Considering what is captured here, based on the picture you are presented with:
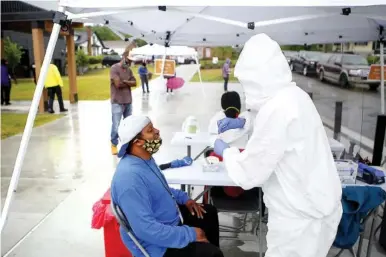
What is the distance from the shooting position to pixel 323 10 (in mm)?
3182

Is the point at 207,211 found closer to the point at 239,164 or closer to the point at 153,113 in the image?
the point at 239,164

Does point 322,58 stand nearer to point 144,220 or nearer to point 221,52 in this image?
point 221,52

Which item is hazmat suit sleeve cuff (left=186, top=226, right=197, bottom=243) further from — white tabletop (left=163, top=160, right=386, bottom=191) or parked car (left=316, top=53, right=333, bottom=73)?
parked car (left=316, top=53, right=333, bottom=73)

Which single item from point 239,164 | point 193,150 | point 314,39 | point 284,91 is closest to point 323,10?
point 284,91

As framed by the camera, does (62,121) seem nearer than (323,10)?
No

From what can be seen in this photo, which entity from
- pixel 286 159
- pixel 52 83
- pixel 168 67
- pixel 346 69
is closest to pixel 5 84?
pixel 52 83

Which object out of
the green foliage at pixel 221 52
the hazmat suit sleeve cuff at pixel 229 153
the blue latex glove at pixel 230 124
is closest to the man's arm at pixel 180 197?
the hazmat suit sleeve cuff at pixel 229 153

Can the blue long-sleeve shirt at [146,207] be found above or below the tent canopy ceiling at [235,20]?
below

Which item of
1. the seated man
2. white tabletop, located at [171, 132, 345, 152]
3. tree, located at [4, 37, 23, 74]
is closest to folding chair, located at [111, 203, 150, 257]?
the seated man

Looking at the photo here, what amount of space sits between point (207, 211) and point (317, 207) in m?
1.01

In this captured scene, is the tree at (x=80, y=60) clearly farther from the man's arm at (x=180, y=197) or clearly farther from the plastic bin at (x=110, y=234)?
the man's arm at (x=180, y=197)

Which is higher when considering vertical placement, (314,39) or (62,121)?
(314,39)

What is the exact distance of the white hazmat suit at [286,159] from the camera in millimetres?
1820

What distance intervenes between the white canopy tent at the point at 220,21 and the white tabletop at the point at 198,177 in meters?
1.10
